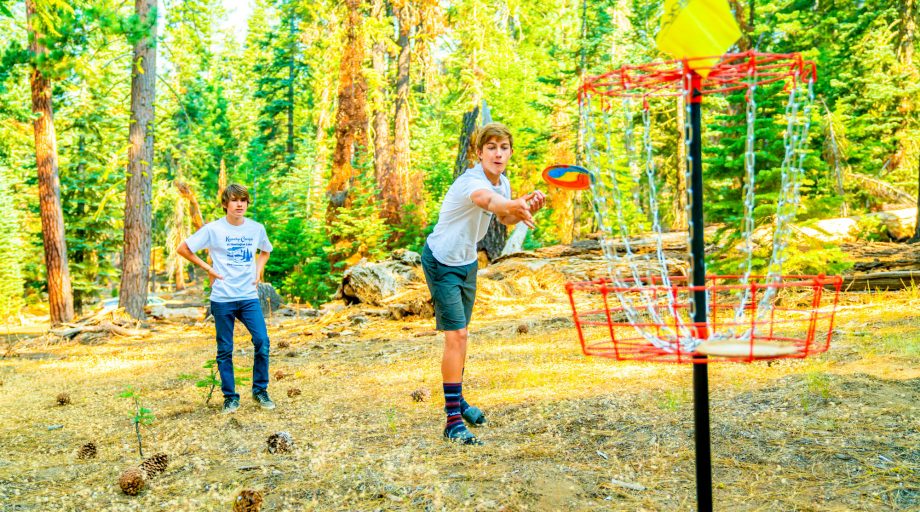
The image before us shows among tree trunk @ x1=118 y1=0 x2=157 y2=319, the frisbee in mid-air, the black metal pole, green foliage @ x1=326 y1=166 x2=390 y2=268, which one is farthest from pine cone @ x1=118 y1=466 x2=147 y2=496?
green foliage @ x1=326 y1=166 x2=390 y2=268

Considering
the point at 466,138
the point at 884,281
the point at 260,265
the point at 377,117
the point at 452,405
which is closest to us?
the point at 452,405

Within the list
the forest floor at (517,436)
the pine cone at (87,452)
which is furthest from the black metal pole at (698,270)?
the pine cone at (87,452)

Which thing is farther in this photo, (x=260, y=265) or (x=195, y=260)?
(x=260, y=265)

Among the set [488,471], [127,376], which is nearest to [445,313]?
[488,471]

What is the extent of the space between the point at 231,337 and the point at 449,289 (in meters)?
1.98

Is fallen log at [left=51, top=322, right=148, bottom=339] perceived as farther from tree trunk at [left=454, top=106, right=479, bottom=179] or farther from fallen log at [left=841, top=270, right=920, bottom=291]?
fallen log at [left=841, top=270, right=920, bottom=291]

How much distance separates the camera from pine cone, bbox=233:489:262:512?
3008mm

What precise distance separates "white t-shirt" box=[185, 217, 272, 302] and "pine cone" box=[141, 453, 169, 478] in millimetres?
1597

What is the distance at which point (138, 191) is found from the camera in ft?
39.3

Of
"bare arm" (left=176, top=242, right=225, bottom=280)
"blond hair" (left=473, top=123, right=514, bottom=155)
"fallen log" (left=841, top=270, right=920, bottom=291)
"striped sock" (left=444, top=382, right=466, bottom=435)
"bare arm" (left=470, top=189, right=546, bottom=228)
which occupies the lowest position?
"striped sock" (left=444, top=382, right=466, bottom=435)

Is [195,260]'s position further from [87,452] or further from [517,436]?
[517,436]

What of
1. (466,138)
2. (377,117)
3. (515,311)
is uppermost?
(377,117)

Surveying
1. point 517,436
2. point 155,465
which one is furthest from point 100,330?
point 517,436

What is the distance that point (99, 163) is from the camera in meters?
18.9
